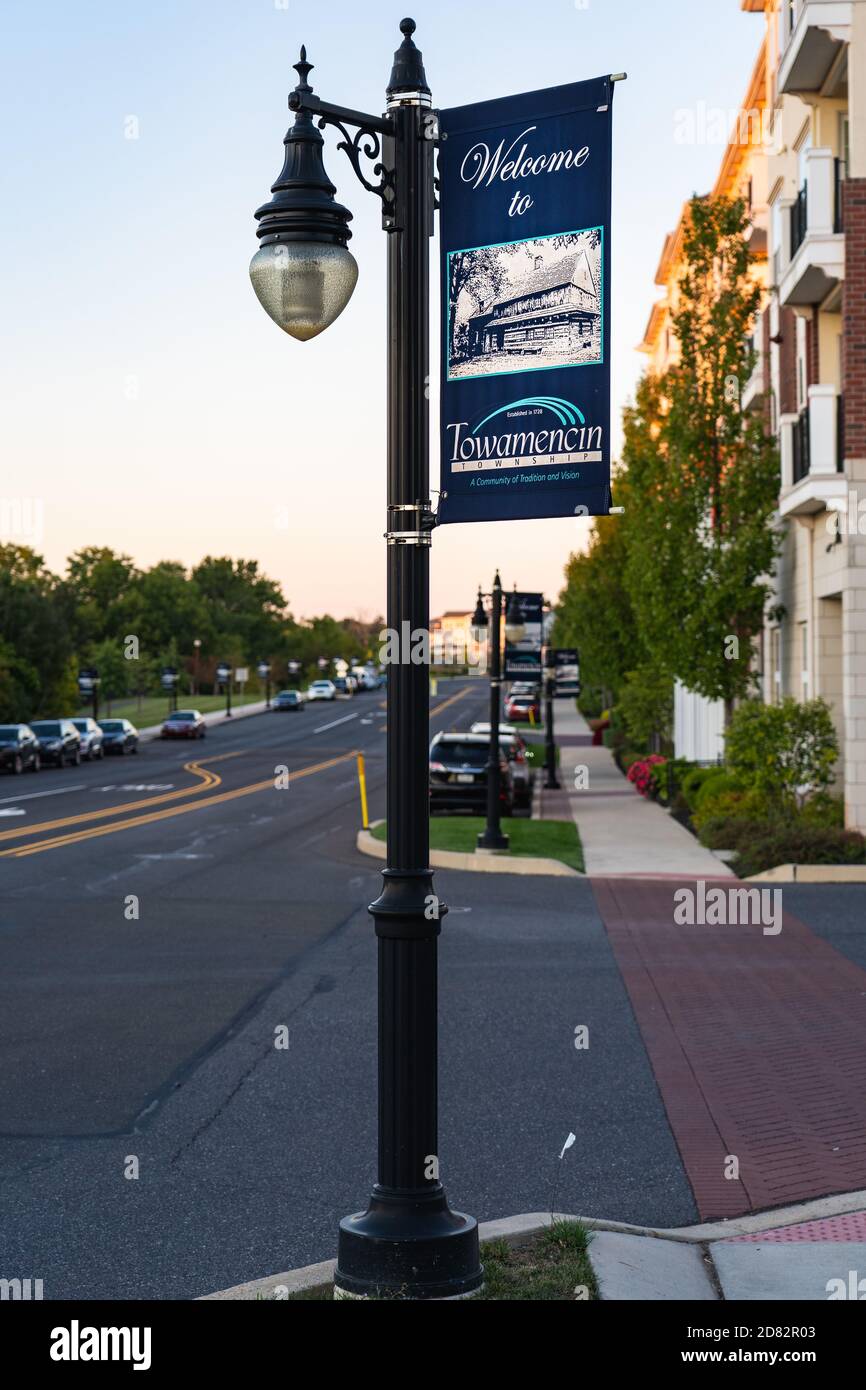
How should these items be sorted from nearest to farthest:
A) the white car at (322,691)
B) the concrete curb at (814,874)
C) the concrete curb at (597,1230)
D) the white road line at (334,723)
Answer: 1. the concrete curb at (597,1230)
2. the concrete curb at (814,874)
3. the white road line at (334,723)
4. the white car at (322,691)

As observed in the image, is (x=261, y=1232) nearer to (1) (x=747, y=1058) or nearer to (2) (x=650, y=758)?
(1) (x=747, y=1058)

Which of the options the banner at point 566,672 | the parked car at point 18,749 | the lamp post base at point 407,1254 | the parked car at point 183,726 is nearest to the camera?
the lamp post base at point 407,1254

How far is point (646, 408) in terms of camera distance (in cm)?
3588

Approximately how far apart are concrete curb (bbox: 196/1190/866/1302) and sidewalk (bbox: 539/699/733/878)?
12.9 meters

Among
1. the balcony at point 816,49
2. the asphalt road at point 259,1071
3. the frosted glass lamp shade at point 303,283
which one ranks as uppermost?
the balcony at point 816,49

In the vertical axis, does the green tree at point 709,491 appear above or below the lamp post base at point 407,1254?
above

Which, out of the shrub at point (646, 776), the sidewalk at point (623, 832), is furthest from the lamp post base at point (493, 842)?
the shrub at point (646, 776)

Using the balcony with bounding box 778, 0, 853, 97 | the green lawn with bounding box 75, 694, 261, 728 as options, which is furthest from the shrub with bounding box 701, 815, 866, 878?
the green lawn with bounding box 75, 694, 261, 728

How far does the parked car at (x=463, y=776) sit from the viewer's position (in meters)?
28.0

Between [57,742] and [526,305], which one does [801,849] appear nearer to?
[526,305]

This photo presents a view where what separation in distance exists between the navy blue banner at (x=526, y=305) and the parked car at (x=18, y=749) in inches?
1699

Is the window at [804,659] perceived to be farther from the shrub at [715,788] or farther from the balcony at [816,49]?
the balcony at [816,49]

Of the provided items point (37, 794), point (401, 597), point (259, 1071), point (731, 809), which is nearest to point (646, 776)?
point (731, 809)

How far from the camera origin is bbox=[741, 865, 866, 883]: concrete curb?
18781 mm
